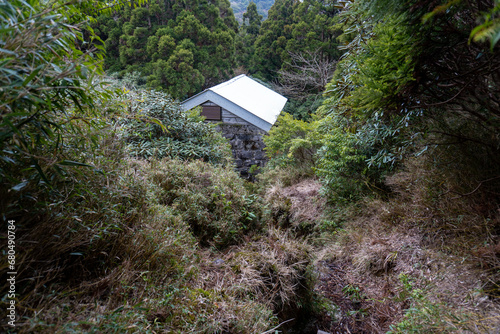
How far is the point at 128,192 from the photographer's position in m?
2.24

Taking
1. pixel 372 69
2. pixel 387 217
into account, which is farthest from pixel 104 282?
pixel 387 217

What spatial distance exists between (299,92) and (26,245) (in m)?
13.7

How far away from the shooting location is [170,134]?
5379mm

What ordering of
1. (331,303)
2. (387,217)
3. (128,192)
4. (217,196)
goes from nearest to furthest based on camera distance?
(128,192), (331,303), (387,217), (217,196)

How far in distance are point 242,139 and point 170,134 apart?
341cm

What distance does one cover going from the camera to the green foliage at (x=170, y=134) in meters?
4.82

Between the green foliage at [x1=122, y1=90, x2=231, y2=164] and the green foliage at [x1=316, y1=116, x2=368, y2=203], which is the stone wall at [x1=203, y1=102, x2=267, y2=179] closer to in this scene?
the green foliage at [x1=122, y1=90, x2=231, y2=164]

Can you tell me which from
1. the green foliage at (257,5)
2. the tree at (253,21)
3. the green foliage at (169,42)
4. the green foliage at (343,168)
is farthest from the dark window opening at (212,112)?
the green foliage at (257,5)

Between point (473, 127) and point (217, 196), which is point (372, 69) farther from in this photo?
point (217, 196)

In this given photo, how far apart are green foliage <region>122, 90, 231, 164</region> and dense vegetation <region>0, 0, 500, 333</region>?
119mm

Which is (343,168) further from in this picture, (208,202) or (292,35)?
(292,35)

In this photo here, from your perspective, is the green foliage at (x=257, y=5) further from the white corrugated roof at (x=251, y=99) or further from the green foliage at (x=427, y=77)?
the green foliage at (x=427, y=77)

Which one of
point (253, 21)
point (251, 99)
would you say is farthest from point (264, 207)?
point (253, 21)

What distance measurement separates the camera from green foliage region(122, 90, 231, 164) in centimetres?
482
